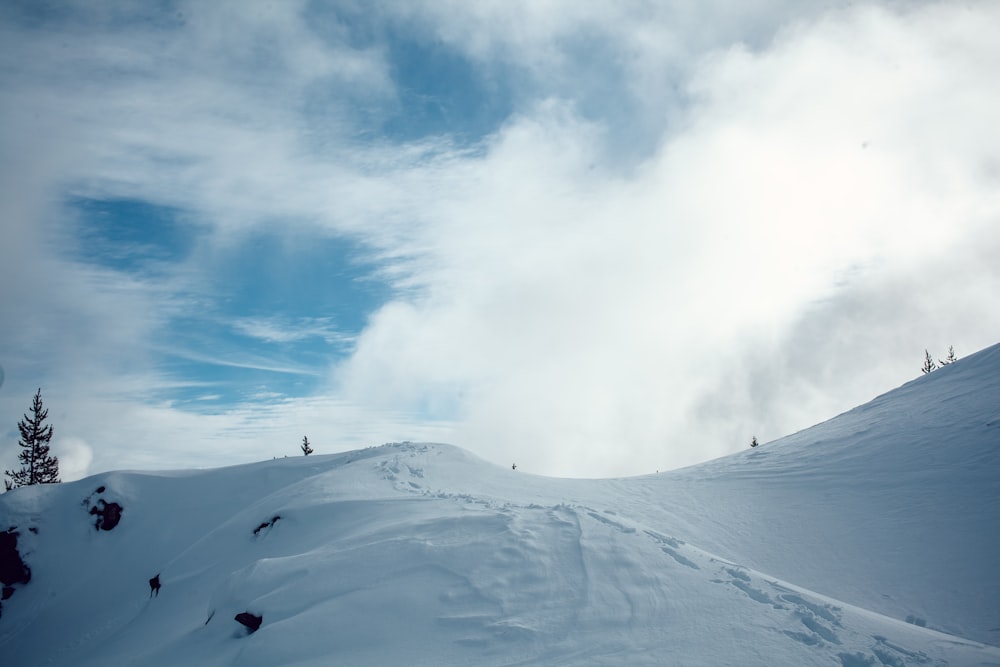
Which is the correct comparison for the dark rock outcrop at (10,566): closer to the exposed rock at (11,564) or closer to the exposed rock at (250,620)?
the exposed rock at (11,564)

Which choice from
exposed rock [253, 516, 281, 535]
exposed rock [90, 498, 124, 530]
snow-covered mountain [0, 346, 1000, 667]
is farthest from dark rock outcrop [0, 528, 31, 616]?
exposed rock [253, 516, 281, 535]

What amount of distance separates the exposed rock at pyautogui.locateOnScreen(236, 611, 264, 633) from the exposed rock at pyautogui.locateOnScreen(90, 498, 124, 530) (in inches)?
632

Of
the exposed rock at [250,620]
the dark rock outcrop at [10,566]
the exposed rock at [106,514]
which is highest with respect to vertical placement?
the exposed rock at [106,514]

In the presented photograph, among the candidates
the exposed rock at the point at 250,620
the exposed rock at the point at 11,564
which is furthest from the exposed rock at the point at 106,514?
the exposed rock at the point at 250,620

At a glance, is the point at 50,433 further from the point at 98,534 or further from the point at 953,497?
the point at 953,497

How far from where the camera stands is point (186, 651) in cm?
930

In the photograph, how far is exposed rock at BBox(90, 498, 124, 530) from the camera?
2081cm

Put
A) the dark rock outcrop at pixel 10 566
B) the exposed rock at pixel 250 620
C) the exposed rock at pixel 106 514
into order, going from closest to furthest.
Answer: the exposed rock at pixel 250 620 < the dark rock outcrop at pixel 10 566 < the exposed rock at pixel 106 514

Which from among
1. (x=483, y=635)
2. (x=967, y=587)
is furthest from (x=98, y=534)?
(x=967, y=587)

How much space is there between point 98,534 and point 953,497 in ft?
84.2

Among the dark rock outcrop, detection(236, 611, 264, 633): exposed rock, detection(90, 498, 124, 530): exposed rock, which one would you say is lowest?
the dark rock outcrop

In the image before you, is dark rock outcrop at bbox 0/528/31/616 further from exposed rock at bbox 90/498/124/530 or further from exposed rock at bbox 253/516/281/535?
exposed rock at bbox 253/516/281/535

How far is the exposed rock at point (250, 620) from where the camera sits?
27.4ft

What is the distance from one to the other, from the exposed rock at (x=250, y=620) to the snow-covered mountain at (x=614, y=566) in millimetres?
147
